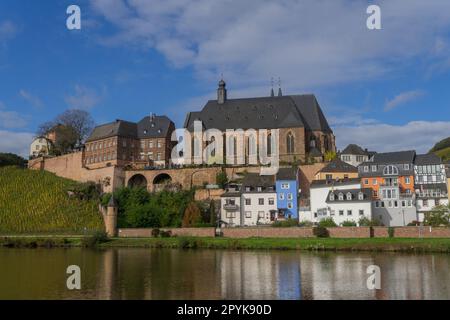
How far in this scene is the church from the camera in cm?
7238

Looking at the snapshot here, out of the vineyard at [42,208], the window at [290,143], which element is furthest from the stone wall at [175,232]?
the window at [290,143]

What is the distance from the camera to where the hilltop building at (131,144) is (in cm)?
7338

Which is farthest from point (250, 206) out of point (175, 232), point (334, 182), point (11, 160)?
point (11, 160)

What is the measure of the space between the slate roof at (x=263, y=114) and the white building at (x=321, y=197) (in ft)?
58.5

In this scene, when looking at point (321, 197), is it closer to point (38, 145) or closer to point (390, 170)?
point (390, 170)

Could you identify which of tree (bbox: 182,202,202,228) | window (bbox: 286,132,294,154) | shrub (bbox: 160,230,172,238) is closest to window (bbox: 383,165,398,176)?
window (bbox: 286,132,294,154)

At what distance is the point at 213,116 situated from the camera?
80.9 meters

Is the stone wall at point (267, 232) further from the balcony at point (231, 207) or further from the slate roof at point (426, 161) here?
the slate roof at point (426, 161)

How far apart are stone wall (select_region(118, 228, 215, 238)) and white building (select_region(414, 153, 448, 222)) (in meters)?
22.3

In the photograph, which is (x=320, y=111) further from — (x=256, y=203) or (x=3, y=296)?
(x=3, y=296)

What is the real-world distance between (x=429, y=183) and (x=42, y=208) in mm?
46930

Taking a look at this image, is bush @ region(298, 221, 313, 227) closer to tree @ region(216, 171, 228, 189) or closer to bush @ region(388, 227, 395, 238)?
bush @ region(388, 227, 395, 238)

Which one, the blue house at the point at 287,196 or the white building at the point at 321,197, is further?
the blue house at the point at 287,196
